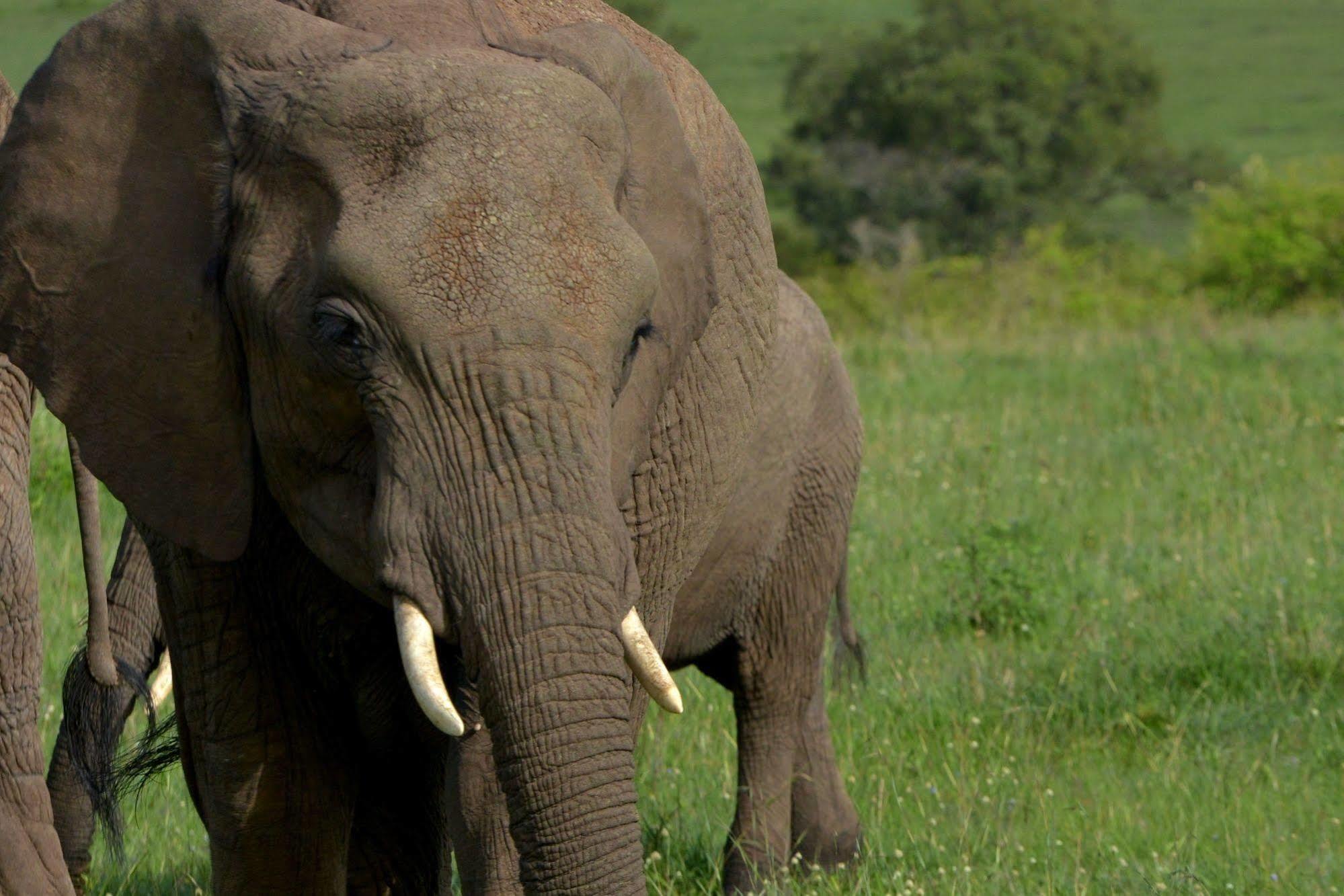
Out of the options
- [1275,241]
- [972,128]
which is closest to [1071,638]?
[1275,241]

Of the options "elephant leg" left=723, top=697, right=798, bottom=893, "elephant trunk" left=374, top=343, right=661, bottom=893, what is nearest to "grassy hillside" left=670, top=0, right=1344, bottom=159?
"elephant leg" left=723, top=697, right=798, bottom=893

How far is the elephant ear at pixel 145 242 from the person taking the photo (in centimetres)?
292

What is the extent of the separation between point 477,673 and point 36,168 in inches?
40.9

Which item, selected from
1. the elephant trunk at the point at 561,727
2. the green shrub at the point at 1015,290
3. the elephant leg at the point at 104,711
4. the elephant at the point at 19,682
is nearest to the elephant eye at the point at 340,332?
the elephant trunk at the point at 561,727

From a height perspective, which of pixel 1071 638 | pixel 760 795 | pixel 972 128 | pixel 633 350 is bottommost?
pixel 972 128

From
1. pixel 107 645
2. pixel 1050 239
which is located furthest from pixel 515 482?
pixel 1050 239

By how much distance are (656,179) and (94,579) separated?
5.76ft

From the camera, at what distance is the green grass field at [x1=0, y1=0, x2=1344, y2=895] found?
4848mm

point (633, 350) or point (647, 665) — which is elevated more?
point (633, 350)

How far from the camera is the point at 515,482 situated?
261cm

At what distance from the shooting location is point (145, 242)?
2938mm

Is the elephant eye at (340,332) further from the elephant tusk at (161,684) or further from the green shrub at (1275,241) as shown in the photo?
the green shrub at (1275,241)

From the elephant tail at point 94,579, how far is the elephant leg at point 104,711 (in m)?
0.07

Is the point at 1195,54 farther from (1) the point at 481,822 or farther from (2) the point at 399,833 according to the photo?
(1) the point at 481,822
